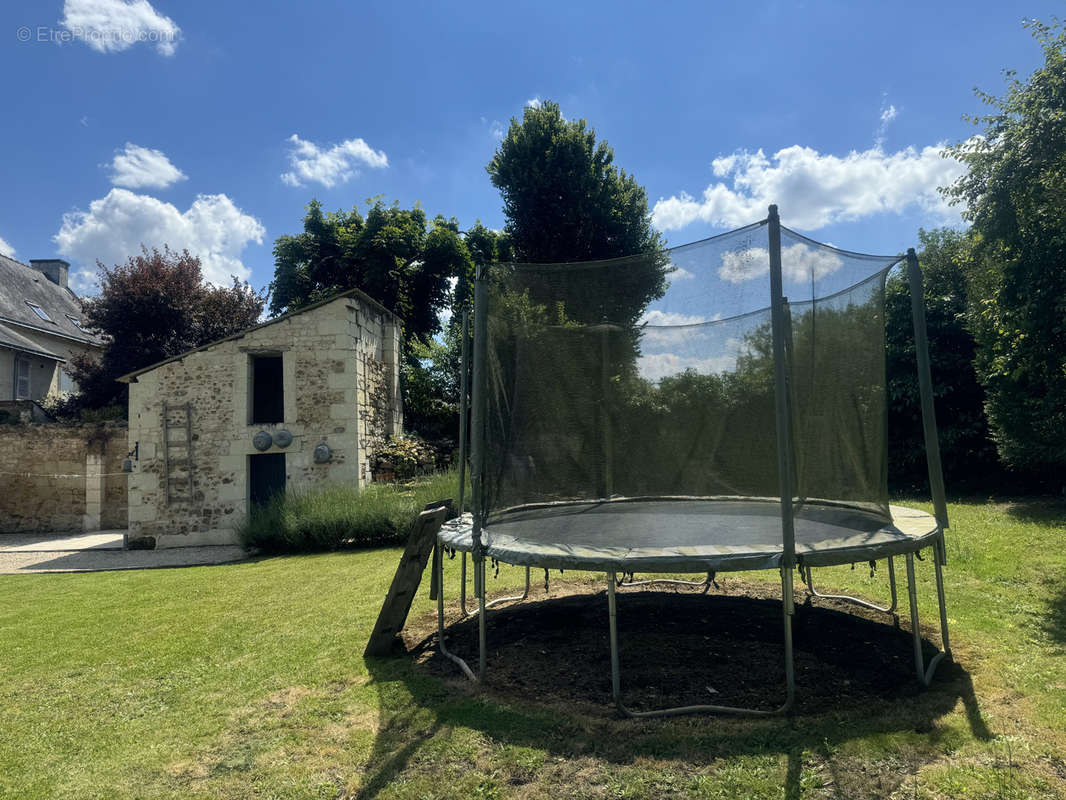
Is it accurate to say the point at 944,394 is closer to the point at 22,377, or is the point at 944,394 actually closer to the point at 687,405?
the point at 687,405

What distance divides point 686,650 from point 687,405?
149 cm

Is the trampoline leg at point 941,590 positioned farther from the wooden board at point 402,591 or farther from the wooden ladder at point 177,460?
the wooden ladder at point 177,460

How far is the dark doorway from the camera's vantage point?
11.5m

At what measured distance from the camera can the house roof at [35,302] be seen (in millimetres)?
19719

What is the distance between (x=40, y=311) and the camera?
21625 mm

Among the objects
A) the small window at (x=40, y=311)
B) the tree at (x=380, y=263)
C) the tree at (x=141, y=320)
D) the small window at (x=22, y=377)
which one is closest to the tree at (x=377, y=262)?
the tree at (x=380, y=263)

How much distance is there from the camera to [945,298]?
13.3 meters

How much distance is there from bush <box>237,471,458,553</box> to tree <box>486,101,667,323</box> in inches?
352

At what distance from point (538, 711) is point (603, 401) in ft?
6.35

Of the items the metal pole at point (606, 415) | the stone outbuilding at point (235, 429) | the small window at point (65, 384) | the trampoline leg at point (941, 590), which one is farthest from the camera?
the small window at point (65, 384)

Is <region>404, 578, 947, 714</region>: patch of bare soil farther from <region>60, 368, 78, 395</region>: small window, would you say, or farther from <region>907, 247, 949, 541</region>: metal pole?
<region>60, 368, 78, 395</region>: small window

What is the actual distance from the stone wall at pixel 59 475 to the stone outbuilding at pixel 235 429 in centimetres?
379

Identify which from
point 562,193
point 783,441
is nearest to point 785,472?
point 783,441

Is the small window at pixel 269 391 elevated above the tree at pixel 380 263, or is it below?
below
